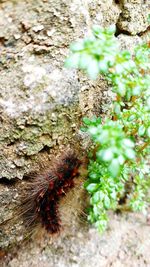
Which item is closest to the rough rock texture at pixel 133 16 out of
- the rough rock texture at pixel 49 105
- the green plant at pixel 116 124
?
the rough rock texture at pixel 49 105

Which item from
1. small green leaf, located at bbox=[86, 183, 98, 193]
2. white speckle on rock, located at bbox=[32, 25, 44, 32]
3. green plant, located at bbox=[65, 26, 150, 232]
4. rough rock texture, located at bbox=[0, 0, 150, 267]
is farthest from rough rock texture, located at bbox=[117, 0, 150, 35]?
small green leaf, located at bbox=[86, 183, 98, 193]

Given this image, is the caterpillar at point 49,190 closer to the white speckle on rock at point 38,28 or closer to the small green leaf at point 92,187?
the small green leaf at point 92,187

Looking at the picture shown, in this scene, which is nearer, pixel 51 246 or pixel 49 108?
pixel 49 108

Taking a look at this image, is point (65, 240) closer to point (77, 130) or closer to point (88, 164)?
point (88, 164)

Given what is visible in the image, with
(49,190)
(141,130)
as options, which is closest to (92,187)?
(49,190)

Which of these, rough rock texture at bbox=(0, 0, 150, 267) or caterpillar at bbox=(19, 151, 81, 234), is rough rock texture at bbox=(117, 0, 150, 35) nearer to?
rough rock texture at bbox=(0, 0, 150, 267)

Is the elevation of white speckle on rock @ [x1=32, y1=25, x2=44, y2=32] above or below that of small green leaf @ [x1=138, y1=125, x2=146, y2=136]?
above

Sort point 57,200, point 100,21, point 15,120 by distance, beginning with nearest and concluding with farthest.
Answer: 1. point 15,120
2. point 100,21
3. point 57,200

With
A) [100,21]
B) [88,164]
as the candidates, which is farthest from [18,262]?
[100,21]

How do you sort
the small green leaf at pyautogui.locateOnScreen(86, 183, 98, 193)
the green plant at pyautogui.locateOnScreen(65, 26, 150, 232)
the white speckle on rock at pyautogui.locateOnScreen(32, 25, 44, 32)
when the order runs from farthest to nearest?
1. the small green leaf at pyautogui.locateOnScreen(86, 183, 98, 193)
2. the white speckle on rock at pyautogui.locateOnScreen(32, 25, 44, 32)
3. the green plant at pyautogui.locateOnScreen(65, 26, 150, 232)
